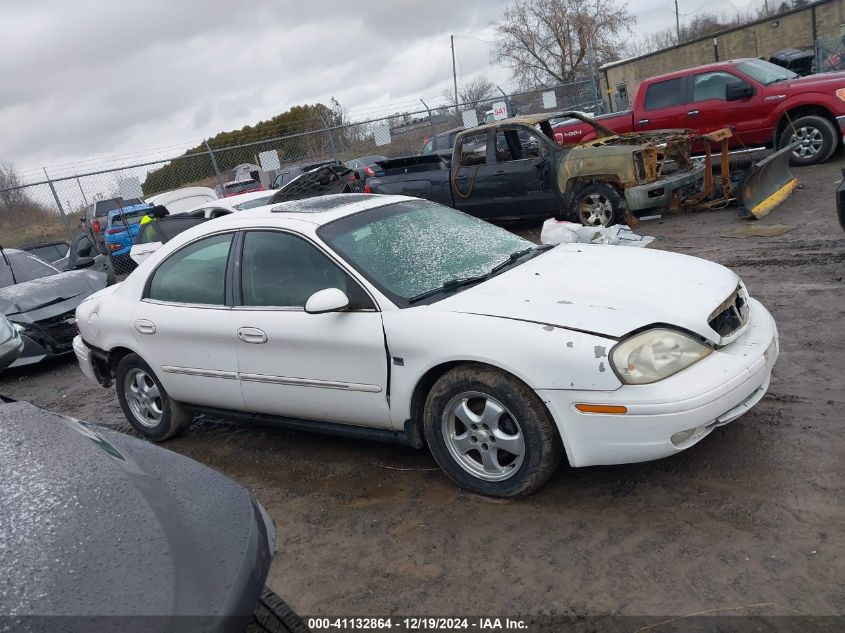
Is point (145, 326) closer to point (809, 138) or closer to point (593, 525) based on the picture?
point (593, 525)

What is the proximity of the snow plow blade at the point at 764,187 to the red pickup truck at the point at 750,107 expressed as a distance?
5.69ft

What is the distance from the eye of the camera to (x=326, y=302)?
12.3 ft

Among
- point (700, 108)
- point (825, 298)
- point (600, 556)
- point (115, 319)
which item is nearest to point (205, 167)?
point (700, 108)

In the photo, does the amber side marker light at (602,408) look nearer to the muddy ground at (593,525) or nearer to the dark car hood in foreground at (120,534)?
the muddy ground at (593,525)

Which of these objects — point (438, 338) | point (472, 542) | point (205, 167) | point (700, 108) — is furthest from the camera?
point (205, 167)

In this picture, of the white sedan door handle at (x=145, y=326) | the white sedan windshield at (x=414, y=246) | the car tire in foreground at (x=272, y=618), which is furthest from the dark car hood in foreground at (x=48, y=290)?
the car tire in foreground at (x=272, y=618)

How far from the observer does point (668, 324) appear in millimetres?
3371

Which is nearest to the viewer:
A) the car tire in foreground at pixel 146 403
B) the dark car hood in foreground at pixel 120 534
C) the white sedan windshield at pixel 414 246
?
the dark car hood in foreground at pixel 120 534

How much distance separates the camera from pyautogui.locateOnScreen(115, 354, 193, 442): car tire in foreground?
16.8ft

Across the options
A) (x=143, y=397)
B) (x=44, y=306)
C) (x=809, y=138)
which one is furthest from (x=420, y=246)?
(x=809, y=138)

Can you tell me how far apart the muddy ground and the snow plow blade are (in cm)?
438

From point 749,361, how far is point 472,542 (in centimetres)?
158

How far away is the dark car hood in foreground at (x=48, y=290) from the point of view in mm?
8500

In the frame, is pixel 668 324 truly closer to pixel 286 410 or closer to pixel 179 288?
pixel 286 410
